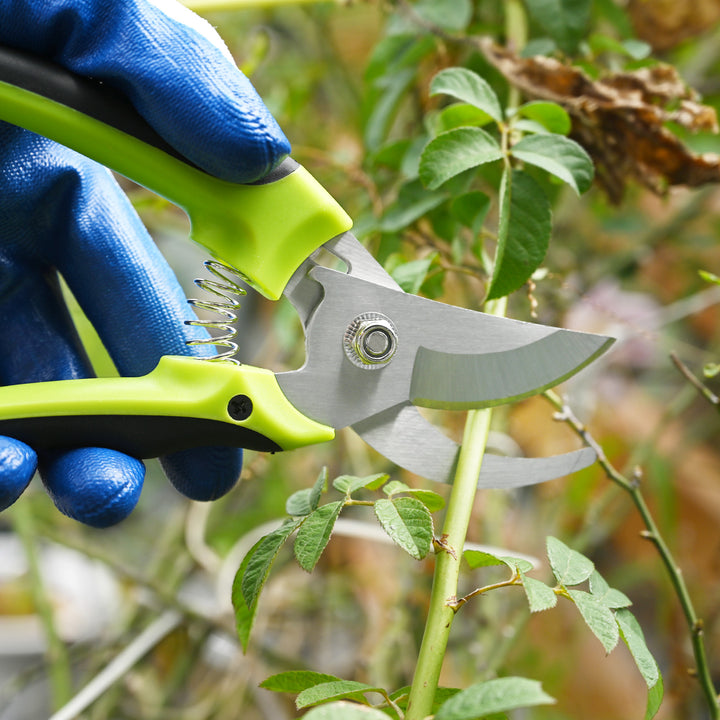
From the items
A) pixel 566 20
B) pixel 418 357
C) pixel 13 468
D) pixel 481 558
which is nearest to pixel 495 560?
pixel 481 558

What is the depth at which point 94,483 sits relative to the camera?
1.21 feet

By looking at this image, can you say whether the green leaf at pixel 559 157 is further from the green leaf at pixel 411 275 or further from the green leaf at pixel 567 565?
the green leaf at pixel 567 565

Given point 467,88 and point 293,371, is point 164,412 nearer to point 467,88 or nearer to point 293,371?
point 293,371

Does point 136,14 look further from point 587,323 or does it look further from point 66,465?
point 587,323

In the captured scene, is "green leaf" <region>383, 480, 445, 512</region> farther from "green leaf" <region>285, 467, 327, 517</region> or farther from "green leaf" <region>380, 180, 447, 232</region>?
"green leaf" <region>380, 180, 447, 232</region>

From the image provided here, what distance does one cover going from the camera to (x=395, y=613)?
2.53 feet

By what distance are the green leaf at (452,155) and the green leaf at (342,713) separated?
0.84ft

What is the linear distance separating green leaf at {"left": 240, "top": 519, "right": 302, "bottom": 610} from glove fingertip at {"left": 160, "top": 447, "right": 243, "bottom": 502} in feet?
0.25

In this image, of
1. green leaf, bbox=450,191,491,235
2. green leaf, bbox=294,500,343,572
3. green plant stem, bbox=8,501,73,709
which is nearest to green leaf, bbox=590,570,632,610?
green leaf, bbox=294,500,343,572

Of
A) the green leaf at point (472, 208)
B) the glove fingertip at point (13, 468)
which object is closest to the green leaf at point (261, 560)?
the glove fingertip at point (13, 468)

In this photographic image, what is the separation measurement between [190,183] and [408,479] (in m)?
0.57

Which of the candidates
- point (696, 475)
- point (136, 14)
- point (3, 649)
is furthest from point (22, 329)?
point (696, 475)

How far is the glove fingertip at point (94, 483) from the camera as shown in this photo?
372 mm

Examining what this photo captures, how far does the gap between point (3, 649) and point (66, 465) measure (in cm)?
87
